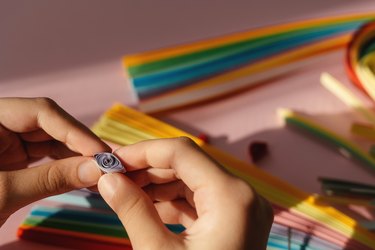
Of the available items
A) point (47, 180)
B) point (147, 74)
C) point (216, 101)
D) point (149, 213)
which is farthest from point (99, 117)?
point (149, 213)

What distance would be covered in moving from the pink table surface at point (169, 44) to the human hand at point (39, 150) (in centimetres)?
15

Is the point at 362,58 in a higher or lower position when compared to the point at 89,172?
higher

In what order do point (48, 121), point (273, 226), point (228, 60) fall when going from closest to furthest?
point (48, 121) < point (273, 226) < point (228, 60)

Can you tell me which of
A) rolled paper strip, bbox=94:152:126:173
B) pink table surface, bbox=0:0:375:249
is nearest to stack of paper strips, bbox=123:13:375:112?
pink table surface, bbox=0:0:375:249

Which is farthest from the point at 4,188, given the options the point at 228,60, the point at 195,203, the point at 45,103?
the point at 228,60

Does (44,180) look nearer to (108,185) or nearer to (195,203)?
(108,185)

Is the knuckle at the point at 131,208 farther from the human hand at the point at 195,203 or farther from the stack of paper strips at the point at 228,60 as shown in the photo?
the stack of paper strips at the point at 228,60

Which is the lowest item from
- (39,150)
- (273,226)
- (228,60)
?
(273,226)

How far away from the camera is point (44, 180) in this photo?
695mm

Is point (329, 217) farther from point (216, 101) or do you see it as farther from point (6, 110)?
point (6, 110)

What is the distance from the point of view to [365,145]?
105 cm

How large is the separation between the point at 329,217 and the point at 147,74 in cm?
49

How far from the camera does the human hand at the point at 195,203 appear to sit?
1.93 ft

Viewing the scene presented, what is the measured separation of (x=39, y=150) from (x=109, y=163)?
0.68ft
